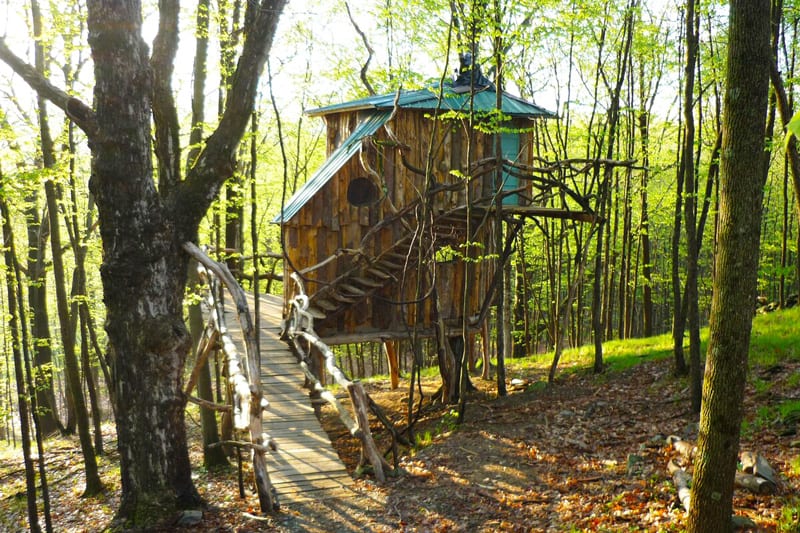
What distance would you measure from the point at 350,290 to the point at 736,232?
28.4 ft

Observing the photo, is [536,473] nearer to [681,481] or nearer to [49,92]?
[681,481]

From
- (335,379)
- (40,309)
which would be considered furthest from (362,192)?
(40,309)

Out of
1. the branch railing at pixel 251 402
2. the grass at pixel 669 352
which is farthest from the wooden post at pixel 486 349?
the branch railing at pixel 251 402

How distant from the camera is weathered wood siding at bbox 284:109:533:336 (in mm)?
11898

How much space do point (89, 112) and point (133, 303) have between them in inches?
82.6

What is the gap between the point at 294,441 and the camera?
26.7ft

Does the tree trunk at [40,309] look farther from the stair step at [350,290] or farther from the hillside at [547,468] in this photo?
the stair step at [350,290]

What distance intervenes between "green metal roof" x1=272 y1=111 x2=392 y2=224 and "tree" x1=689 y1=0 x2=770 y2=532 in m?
8.02

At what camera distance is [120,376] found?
6211 millimetres

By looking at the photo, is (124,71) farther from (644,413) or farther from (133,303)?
(644,413)

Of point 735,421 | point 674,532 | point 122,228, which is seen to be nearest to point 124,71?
point 122,228

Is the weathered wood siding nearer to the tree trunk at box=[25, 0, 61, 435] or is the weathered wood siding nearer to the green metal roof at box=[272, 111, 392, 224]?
the green metal roof at box=[272, 111, 392, 224]

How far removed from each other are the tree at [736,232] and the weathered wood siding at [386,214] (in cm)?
752

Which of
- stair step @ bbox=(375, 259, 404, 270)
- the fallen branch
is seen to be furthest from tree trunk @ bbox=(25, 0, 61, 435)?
the fallen branch
